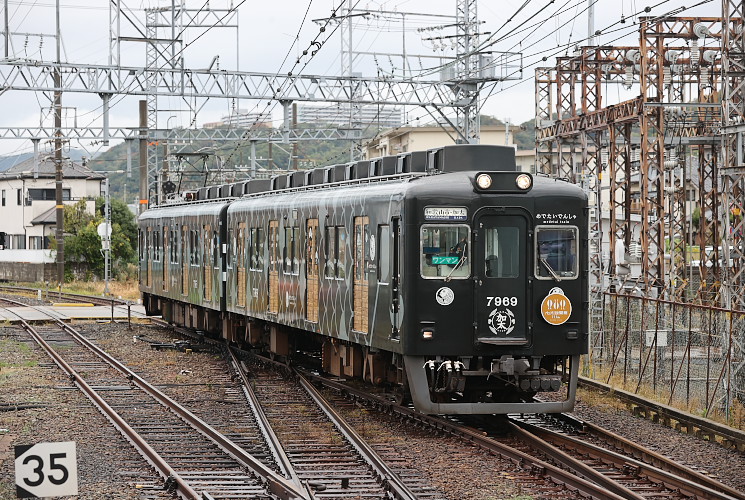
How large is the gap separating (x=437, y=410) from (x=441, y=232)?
1.88m

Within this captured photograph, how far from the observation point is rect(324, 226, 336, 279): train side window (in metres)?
15.3

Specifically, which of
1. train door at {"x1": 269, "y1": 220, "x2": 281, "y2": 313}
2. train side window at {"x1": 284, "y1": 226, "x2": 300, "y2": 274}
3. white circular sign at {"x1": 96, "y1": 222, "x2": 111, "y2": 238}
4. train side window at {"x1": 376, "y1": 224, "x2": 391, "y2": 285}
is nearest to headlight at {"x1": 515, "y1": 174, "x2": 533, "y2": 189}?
train side window at {"x1": 376, "y1": 224, "x2": 391, "y2": 285}

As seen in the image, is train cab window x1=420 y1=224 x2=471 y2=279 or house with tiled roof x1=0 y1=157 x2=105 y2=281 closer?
train cab window x1=420 y1=224 x2=471 y2=279

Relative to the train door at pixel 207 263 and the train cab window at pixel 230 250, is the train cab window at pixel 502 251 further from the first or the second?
the train door at pixel 207 263

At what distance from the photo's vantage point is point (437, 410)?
482 inches

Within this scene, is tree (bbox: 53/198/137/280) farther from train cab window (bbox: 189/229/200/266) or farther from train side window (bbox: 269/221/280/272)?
train side window (bbox: 269/221/280/272)

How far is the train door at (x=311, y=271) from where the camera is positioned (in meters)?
16.2

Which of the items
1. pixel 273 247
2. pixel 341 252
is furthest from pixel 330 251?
pixel 273 247

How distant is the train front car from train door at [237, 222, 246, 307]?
27.7 ft

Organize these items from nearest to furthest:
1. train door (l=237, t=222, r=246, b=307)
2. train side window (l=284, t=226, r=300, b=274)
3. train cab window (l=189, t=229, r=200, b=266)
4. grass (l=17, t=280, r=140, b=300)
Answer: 1. train side window (l=284, t=226, r=300, b=274)
2. train door (l=237, t=222, r=246, b=307)
3. train cab window (l=189, t=229, r=200, b=266)
4. grass (l=17, t=280, r=140, b=300)

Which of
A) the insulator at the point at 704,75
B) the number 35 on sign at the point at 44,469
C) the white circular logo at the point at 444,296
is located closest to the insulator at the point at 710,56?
the insulator at the point at 704,75

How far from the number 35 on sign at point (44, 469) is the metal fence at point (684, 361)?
8040 millimetres

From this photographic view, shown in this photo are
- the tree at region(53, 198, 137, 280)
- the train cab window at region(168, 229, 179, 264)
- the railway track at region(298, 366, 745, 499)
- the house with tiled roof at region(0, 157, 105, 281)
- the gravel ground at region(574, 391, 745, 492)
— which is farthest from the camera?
the house with tiled roof at region(0, 157, 105, 281)

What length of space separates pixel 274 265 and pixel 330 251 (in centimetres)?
312
